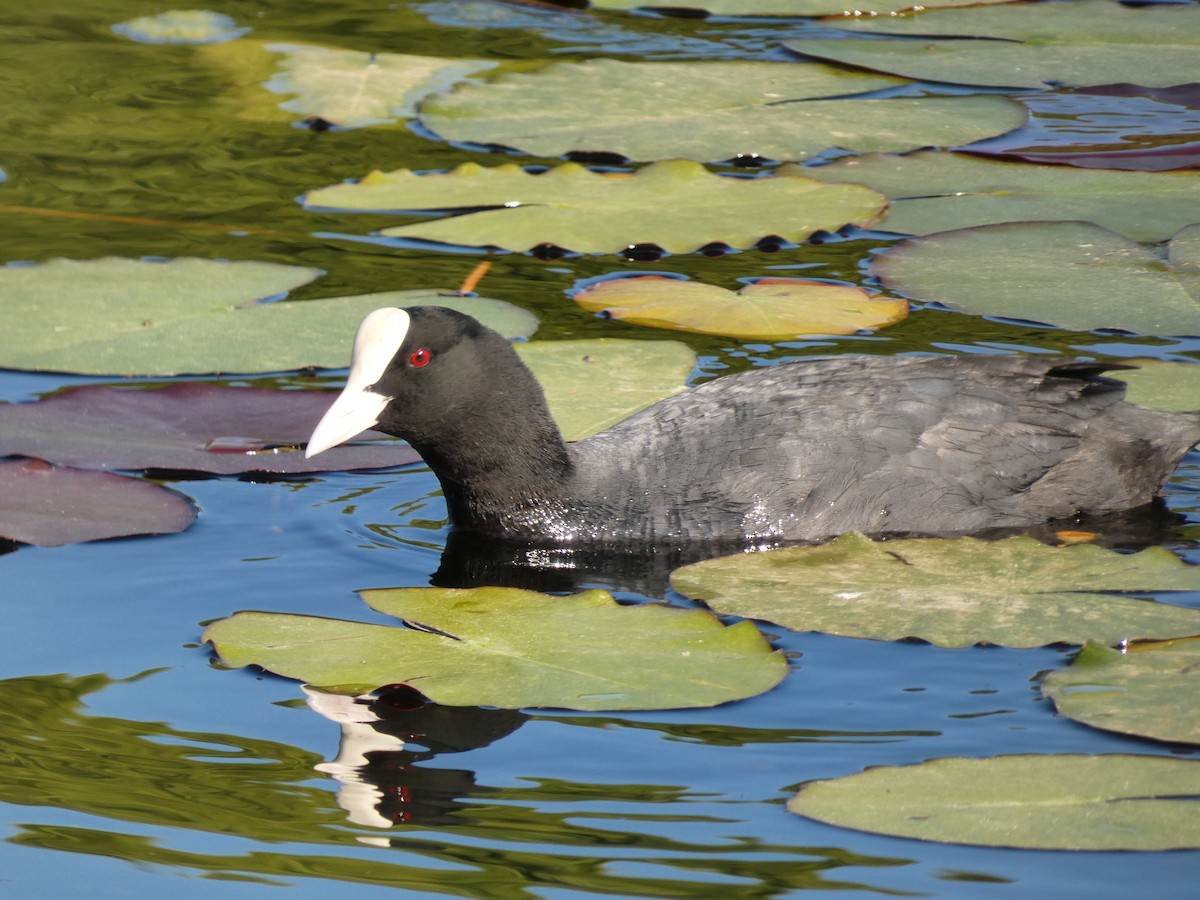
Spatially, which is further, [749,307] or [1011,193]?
[1011,193]

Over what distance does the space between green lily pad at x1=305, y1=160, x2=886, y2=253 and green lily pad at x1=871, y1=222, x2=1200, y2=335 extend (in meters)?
0.36

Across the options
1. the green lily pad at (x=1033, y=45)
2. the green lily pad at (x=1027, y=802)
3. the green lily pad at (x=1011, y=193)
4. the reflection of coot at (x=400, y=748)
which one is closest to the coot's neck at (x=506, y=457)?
the reflection of coot at (x=400, y=748)

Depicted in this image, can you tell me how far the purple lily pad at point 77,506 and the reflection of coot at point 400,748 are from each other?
3.43 ft

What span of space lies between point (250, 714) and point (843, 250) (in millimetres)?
3303

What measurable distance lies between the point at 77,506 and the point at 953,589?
2090 mm

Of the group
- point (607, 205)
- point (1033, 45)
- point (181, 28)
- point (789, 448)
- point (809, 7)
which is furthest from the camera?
point (181, 28)

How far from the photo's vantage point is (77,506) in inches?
166

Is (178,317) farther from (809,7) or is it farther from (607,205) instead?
(809,7)

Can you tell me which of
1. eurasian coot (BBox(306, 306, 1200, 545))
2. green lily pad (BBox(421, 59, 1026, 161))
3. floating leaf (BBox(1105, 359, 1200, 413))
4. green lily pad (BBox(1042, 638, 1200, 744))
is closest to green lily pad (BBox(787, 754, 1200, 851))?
green lily pad (BBox(1042, 638, 1200, 744))

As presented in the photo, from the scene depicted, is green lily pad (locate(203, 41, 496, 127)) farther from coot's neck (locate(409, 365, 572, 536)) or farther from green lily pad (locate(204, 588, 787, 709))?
green lily pad (locate(204, 588, 787, 709))

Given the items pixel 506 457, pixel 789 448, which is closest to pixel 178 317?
pixel 506 457

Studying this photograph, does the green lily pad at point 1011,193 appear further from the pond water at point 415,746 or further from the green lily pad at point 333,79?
the green lily pad at point 333,79

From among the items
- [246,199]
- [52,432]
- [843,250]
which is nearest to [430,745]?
[52,432]

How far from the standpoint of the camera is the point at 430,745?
10.3 feet
